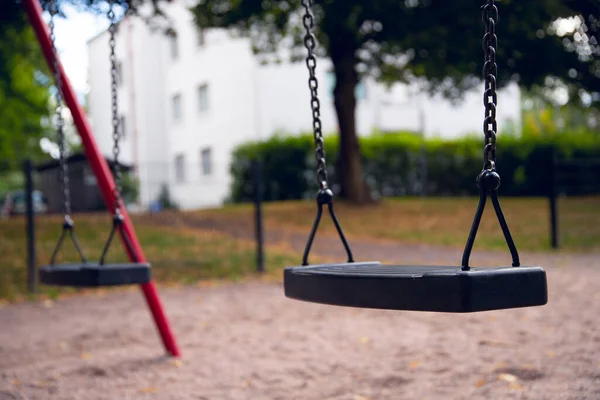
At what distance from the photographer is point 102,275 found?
3238 mm

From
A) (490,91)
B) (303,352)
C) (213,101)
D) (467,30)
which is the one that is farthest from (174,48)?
(490,91)

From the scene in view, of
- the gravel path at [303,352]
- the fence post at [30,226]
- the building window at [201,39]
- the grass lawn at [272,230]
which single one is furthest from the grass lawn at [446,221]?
the building window at [201,39]

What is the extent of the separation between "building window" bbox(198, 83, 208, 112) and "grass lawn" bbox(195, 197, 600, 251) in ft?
32.1

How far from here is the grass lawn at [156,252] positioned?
820 centimetres

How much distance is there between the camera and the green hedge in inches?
757

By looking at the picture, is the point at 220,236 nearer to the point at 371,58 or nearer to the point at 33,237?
the point at 33,237

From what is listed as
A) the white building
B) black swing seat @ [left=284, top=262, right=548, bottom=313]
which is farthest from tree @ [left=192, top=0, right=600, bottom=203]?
the white building

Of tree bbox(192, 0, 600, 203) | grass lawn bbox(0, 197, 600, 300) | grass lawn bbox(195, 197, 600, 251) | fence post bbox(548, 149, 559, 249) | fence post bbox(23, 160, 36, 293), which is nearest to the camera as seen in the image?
fence post bbox(23, 160, 36, 293)

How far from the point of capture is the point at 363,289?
2.06m

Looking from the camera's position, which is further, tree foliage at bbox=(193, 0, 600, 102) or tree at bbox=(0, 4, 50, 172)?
tree at bbox=(0, 4, 50, 172)

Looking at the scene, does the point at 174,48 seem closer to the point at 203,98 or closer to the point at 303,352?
the point at 203,98

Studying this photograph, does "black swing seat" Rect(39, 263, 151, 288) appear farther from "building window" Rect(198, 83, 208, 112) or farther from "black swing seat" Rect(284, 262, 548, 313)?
"building window" Rect(198, 83, 208, 112)

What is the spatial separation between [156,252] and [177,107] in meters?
18.1

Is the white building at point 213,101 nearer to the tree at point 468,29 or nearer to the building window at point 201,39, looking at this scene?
the building window at point 201,39
